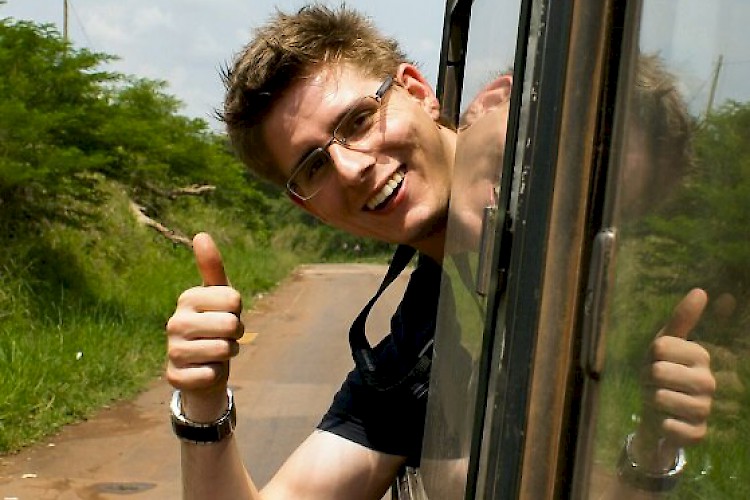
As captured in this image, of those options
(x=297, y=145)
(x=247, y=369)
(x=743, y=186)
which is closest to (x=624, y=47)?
(x=743, y=186)

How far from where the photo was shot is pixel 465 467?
1133 millimetres

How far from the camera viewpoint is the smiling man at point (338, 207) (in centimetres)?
168

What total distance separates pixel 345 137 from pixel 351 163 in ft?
0.20

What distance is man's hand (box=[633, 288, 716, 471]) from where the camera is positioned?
0.81 metres

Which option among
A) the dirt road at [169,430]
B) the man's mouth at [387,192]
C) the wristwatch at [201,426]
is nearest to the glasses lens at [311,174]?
the man's mouth at [387,192]

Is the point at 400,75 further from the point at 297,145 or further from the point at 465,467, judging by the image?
the point at 465,467

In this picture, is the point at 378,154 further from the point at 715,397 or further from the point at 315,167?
the point at 715,397

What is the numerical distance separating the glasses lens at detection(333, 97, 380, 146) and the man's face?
0.01m

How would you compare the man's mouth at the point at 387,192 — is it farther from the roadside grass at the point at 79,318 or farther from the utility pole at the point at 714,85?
the roadside grass at the point at 79,318

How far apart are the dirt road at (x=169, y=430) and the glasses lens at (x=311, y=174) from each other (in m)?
3.81

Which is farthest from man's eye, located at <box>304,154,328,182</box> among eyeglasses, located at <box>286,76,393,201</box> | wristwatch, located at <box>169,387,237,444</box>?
wristwatch, located at <box>169,387,237,444</box>

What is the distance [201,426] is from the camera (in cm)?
181

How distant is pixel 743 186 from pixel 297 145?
3.54 feet

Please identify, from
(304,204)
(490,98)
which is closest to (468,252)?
(490,98)
